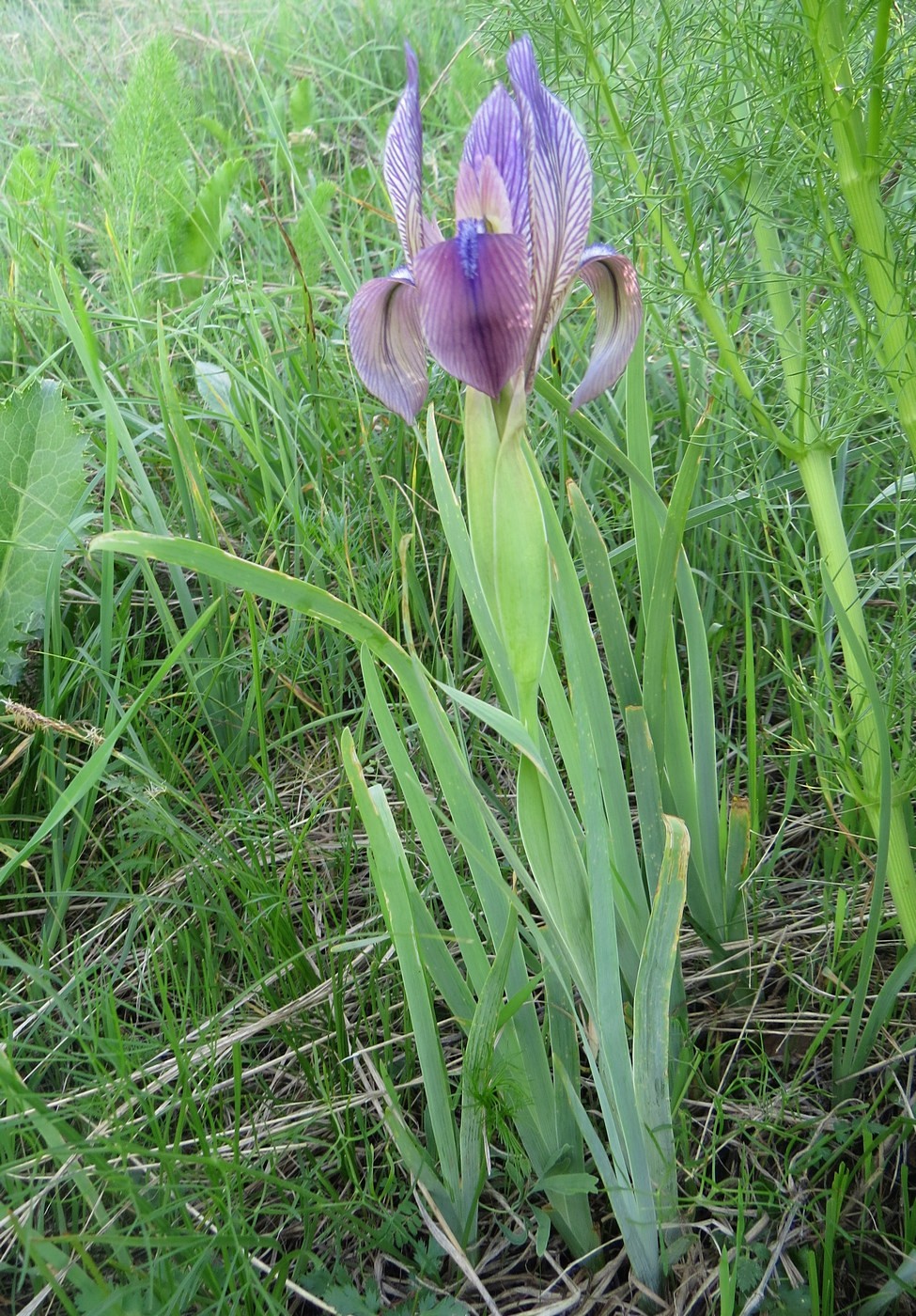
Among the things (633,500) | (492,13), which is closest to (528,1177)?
(633,500)

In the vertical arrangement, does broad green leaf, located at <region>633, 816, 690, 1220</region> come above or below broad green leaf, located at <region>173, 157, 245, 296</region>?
below

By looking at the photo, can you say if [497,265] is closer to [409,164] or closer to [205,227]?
[409,164]

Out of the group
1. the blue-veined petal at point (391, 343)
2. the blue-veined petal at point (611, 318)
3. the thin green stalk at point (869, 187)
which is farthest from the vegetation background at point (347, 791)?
the blue-veined petal at point (391, 343)

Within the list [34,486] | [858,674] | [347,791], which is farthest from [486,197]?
[34,486]

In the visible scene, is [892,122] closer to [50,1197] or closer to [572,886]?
[572,886]

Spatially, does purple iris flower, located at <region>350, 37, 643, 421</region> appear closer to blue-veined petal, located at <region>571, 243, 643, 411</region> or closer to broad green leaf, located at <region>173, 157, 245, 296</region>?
blue-veined petal, located at <region>571, 243, 643, 411</region>

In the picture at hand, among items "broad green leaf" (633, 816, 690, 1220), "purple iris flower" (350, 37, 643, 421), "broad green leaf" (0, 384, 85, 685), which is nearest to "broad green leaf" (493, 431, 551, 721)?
"purple iris flower" (350, 37, 643, 421)

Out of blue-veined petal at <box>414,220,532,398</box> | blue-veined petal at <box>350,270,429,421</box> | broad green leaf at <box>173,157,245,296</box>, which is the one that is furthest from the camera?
broad green leaf at <box>173,157,245,296</box>
